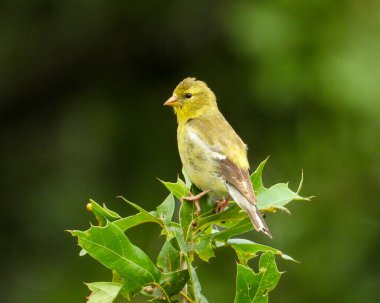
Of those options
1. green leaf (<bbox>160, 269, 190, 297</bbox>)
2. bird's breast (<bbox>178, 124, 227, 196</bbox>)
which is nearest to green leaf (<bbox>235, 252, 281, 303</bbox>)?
green leaf (<bbox>160, 269, 190, 297</bbox>)

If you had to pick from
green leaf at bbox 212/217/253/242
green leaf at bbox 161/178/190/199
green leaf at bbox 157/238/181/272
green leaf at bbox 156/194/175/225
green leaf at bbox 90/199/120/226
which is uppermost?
green leaf at bbox 90/199/120/226

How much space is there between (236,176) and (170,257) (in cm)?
107

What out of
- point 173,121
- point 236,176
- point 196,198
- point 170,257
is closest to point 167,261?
point 170,257

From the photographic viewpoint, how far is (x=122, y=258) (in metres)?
3.03

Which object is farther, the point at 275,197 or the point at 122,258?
the point at 275,197

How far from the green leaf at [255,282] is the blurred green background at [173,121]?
4321 millimetres

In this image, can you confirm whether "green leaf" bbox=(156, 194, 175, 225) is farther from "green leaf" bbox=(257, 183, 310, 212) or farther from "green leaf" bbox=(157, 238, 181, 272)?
"green leaf" bbox=(257, 183, 310, 212)

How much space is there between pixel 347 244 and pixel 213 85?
177 centimetres

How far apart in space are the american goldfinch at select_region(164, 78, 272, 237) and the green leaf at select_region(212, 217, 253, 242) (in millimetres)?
328

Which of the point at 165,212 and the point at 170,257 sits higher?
the point at 165,212

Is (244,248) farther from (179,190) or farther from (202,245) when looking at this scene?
(179,190)

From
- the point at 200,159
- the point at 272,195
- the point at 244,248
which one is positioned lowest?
the point at 200,159

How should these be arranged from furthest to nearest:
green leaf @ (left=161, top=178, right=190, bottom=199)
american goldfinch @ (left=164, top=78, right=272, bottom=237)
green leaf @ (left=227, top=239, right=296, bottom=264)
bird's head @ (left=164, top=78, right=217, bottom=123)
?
bird's head @ (left=164, top=78, right=217, bottom=123)
american goldfinch @ (left=164, top=78, right=272, bottom=237)
green leaf @ (left=161, top=178, right=190, bottom=199)
green leaf @ (left=227, top=239, right=296, bottom=264)

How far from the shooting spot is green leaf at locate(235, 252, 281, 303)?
2.97 m
